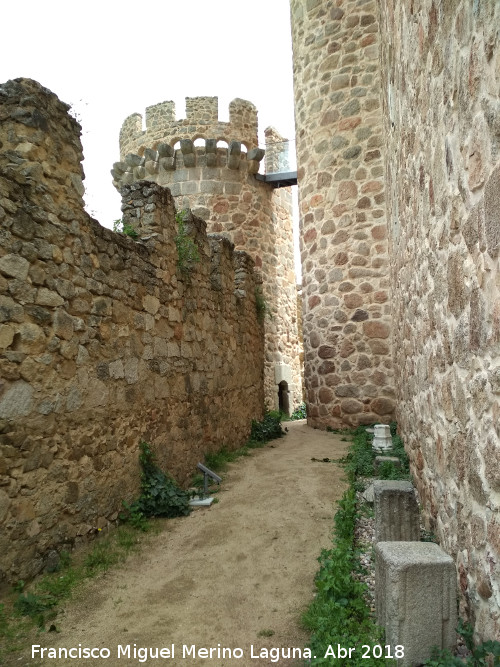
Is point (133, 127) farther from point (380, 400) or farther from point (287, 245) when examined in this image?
point (380, 400)

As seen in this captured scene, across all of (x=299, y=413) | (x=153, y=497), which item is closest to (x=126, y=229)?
(x=153, y=497)

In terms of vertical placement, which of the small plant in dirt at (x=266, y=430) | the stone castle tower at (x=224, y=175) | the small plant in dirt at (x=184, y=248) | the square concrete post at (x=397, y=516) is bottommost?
the small plant in dirt at (x=266, y=430)

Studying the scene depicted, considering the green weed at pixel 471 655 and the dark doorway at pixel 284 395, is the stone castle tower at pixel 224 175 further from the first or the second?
the green weed at pixel 471 655

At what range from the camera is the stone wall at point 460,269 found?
193cm

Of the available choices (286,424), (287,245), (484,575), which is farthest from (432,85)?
(287,245)

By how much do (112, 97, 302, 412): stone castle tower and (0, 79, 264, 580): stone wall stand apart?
19.2ft

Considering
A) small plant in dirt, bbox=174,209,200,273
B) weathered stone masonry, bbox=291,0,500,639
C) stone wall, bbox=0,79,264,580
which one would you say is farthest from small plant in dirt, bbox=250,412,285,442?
weathered stone masonry, bbox=291,0,500,639

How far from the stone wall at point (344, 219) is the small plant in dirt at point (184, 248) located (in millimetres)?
3453

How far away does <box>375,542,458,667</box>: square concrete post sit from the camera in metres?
2.32

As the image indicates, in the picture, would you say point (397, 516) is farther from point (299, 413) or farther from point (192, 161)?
point (192, 161)

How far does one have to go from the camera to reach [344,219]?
9.06m

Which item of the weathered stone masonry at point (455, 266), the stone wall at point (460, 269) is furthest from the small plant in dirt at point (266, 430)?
the stone wall at point (460, 269)

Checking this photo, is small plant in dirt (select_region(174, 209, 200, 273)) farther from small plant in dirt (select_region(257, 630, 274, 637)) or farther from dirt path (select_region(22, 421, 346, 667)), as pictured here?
small plant in dirt (select_region(257, 630, 274, 637))

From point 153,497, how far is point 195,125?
9.03 metres
